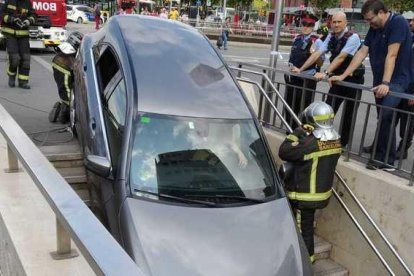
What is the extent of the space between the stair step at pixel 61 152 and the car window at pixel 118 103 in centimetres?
125

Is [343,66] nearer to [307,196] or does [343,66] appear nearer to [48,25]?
[307,196]

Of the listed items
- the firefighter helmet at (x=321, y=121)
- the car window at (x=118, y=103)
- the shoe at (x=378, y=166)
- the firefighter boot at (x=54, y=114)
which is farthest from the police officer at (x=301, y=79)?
the firefighter boot at (x=54, y=114)

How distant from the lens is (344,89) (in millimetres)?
5703

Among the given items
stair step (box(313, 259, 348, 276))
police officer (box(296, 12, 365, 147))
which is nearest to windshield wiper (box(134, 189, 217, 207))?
stair step (box(313, 259, 348, 276))

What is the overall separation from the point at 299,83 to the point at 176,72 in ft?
Answer: 8.27

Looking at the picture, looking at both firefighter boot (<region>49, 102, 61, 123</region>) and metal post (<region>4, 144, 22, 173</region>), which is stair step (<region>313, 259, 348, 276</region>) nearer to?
metal post (<region>4, 144, 22, 173</region>)

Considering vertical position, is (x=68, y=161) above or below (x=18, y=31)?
below

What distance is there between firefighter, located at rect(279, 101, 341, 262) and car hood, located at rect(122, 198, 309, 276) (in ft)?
2.78

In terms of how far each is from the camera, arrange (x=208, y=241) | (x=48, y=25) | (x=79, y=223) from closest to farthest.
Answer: (x=79, y=223) → (x=208, y=241) → (x=48, y=25)

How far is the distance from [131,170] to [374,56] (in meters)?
2.93

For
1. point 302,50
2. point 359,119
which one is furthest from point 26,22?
point 359,119

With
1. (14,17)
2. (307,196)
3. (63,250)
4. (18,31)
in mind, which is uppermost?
(14,17)

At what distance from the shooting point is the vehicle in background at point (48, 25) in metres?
14.3

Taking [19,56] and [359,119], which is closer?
[359,119]
